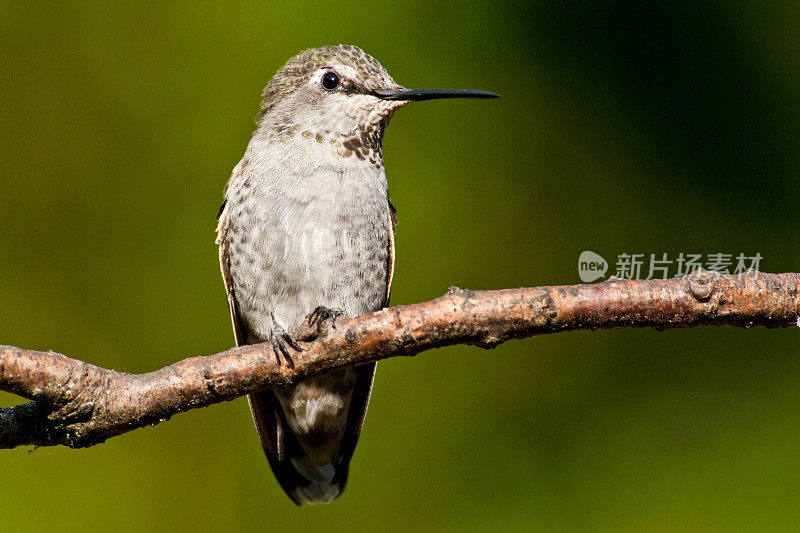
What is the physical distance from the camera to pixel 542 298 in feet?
9.34

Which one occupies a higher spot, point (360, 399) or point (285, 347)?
point (360, 399)

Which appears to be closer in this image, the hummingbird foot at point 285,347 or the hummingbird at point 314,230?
the hummingbird foot at point 285,347

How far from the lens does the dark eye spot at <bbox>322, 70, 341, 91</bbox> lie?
14.1ft

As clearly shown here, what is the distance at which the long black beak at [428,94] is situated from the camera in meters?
4.12

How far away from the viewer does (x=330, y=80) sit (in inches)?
170

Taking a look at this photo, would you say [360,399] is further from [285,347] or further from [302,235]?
[285,347]

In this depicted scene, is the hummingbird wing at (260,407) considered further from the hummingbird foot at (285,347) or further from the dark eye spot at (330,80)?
the hummingbird foot at (285,347)

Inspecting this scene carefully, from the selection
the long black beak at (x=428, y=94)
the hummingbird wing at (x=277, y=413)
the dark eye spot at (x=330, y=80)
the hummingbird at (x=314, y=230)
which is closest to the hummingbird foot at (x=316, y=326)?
the hummingbird at (x=314, y=230)

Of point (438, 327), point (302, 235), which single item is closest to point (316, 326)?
point (438, 327)

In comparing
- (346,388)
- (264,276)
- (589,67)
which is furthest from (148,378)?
(589,67)

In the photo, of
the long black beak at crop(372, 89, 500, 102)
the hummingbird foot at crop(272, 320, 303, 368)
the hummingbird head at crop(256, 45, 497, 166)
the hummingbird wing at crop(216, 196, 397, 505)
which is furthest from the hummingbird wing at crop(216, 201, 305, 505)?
the hummingbird foot at crop(272, 320, 303, 368)

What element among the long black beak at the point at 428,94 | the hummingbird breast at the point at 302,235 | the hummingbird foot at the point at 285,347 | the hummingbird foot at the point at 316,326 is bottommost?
the hummingbird foot at the point at 285,347

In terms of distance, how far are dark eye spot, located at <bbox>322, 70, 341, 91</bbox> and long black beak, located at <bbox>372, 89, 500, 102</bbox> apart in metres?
0.20

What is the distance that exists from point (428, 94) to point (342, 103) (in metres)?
0.42
